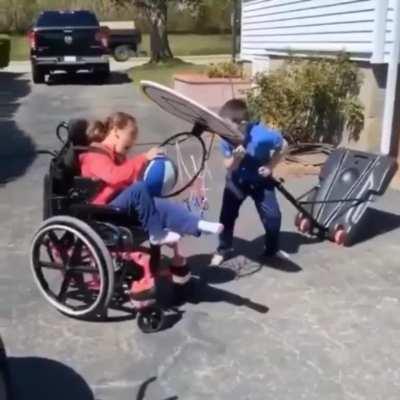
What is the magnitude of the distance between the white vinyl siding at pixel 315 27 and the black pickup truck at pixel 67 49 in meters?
5.12

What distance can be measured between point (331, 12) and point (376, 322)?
7009 mm

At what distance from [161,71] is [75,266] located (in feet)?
65.8

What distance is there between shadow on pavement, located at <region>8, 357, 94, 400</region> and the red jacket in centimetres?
101

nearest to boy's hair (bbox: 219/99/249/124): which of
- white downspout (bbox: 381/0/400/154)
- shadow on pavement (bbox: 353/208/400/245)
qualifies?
shadow on pavement (bbox: 353/208/400/245)

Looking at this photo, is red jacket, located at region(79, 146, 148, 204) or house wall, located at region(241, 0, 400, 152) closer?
red jacket, located at region(79, 146, 148, 204)

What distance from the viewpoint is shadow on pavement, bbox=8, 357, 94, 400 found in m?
3.50

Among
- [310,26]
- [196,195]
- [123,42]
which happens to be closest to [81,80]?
[310,26]

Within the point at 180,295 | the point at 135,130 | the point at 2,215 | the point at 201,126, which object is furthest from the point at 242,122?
the point at 2,215

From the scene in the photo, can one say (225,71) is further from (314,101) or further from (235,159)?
(235,159)

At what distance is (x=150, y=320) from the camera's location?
4164mm

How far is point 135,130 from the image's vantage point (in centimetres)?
431

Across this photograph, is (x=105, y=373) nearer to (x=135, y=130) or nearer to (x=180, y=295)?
(x=180, y=295)

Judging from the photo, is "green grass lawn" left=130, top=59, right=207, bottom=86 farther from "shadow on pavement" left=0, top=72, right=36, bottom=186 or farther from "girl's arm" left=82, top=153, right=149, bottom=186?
"girl's arm" left=82, top=153, right=149, bottom=186

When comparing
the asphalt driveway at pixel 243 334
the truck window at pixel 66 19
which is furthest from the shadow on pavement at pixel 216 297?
the truck window at pixel 66 19
